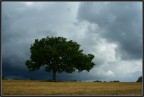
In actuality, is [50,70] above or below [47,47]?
below

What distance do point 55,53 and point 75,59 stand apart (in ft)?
19.9

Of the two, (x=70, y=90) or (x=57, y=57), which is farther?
(x=57, y=57)

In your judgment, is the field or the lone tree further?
the lone tree

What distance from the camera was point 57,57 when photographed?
77.1 meters

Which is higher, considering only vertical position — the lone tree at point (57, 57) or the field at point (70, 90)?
the lone tree at point (57, 57)

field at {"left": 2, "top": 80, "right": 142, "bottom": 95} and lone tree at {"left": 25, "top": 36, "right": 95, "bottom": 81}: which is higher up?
lone tree at {"left": 25, "top": 36, "right": 95, "bottom": 81}

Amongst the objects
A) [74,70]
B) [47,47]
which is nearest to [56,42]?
[47,47]

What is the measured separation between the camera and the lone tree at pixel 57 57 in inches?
3029

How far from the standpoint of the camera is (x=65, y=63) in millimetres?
78062

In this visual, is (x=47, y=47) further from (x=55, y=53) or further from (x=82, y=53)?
(x=82, y=53)

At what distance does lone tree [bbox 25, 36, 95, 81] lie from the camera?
76.9 meters

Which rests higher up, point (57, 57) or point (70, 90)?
point (57, 57)

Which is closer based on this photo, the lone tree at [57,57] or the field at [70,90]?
the field at [70,90]

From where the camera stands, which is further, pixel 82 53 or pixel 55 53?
pixel 82 53
